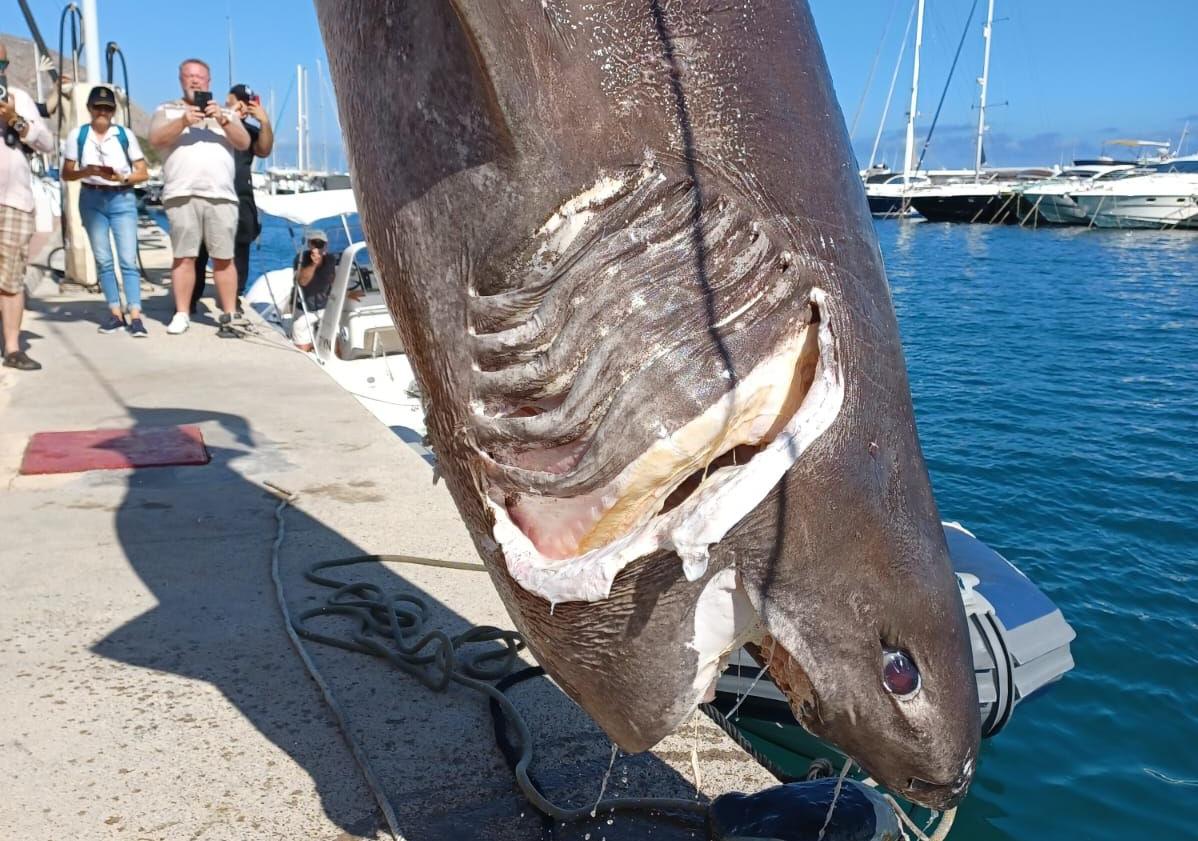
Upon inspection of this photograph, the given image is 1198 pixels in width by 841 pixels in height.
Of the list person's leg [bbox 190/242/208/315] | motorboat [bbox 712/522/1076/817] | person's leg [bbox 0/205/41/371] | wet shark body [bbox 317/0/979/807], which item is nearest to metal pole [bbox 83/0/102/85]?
person's leg [bbox 190/242/208/315]

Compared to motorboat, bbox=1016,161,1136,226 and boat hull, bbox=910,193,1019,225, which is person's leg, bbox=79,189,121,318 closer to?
motorboat, bbox=1016,161,1136,226

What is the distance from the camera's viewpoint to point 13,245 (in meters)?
6.64

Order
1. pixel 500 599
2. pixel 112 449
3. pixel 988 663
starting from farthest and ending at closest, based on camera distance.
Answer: pixel 112 449
pixel 988 663
pixel 500 599

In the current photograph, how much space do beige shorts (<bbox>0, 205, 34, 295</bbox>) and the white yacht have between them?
46.6 m

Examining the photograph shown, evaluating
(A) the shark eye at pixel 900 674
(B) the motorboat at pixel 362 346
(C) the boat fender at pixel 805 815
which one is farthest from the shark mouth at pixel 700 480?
(B) the motorboat at pixel 362 346

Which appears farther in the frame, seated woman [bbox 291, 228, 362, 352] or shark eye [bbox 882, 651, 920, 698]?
seated woman [bbox 291, 228, 362, 352]

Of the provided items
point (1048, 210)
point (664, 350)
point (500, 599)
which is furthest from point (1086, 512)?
point (1048, 210)

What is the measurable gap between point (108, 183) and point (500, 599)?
22.1ft

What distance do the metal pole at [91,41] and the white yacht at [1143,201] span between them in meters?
43.9

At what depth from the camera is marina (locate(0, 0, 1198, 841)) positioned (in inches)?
60.7

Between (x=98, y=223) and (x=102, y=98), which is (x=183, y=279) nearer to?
(x=98, y=223)

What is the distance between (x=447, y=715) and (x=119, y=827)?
929mm

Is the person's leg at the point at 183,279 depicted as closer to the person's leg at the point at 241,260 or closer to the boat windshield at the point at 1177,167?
the person's leg at the point at 241,260

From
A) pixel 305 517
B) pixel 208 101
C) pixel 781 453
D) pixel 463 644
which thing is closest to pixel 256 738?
pixel 463 644
